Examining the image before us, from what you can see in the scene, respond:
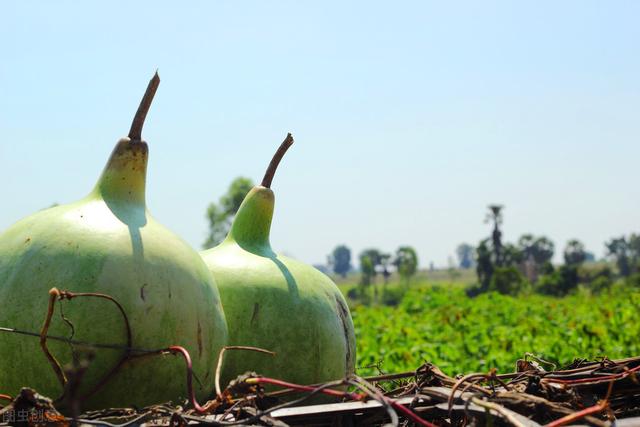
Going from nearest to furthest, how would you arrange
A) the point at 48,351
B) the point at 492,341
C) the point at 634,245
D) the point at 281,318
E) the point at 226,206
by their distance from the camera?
the point at 48,351
the point at 281,318
the point at 492,341
the point at 226,206
the point at 634,245

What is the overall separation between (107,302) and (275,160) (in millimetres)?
1330

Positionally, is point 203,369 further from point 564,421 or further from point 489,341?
point 489,341

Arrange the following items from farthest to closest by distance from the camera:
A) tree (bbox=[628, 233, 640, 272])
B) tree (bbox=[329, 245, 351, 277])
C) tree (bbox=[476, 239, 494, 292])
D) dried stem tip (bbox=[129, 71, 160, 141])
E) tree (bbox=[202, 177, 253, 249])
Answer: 1. tree (bbox=[329, 245, 351, 277])
2. tree (bbox=[628, 233, 640, 272])
3. tree (bbox=[476, 239, 494, 292])
4. tree (bbox=[202, 177, 253, 249])
5. dried stem tip (bbox=[129, 71, 160, 141])

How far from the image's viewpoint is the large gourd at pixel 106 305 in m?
2.24

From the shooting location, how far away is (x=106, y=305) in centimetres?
225

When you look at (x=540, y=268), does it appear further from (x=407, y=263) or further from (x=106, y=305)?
(x=106, y=305)

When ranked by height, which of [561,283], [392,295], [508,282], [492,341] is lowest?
[392,295]

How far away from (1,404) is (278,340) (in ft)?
3.26

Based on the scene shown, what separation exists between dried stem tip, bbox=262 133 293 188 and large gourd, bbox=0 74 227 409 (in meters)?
0.95

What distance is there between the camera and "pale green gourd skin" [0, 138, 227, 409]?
2.25 metres

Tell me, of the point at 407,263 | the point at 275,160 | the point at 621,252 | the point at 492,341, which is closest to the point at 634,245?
the point at 621,252

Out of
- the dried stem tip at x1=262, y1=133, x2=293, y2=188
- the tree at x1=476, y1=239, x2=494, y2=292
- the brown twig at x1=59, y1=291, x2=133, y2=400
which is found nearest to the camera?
the brown twig at x1=59, y1=291, x2=133, y2=400

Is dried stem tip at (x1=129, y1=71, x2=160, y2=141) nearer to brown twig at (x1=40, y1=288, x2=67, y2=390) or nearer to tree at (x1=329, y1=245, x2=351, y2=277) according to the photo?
brown twig at (x1=40, y1=288, x2=67, y2=390)

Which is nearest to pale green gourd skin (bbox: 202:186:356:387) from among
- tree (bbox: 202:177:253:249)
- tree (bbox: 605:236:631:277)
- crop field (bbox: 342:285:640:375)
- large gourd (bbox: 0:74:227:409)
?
large gourd (bbox: 0:74:227:409)
